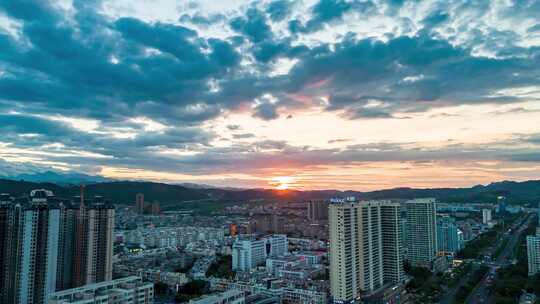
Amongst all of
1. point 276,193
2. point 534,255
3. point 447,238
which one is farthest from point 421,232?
point 276,193

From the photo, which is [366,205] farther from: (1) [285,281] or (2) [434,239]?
(2) [434,239]

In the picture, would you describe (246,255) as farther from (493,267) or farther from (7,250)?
(493,267)

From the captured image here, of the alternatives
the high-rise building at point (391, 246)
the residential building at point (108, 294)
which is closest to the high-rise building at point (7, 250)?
the residential building at point (108, 294)

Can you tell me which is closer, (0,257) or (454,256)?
(0,257)

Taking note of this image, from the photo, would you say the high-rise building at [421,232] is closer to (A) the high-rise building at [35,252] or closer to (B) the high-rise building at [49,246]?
(B) the high-rise building at [49,246]

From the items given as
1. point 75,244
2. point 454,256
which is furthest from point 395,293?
point 75,244
